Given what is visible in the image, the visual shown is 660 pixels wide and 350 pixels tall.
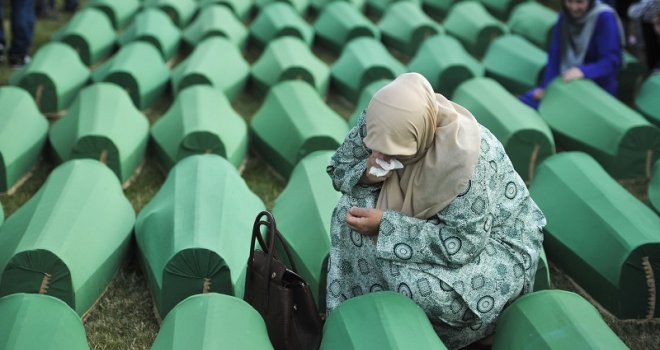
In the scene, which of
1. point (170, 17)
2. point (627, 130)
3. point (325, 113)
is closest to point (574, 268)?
point (627, 130)

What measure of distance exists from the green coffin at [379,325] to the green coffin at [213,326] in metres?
0.22

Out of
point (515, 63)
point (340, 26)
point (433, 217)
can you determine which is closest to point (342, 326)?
point (433, 217)

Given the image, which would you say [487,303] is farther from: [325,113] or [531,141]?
[325,113]

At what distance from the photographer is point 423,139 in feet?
9.30

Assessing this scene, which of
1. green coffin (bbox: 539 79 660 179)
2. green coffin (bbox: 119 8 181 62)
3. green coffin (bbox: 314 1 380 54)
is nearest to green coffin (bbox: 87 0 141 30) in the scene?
green coffin (bbox: 119 8 181 62)

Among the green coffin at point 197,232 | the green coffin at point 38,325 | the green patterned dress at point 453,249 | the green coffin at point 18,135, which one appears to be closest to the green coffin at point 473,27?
the green coffin at point 197,232

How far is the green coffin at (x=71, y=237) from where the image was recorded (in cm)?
326

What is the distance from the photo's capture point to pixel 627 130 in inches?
182

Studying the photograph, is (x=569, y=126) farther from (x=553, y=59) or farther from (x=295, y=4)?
(x=295, y=4)

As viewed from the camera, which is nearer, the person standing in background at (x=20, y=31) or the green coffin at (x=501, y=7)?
the person standing in background at (x=20, y=31)

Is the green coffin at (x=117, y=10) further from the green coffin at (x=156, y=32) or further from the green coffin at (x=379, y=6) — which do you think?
the green coffin at (x=379, y=6)

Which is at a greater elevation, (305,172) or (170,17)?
(305,172)

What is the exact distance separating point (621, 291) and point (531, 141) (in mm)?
1224

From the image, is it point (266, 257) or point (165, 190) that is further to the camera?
point (165, 190)
